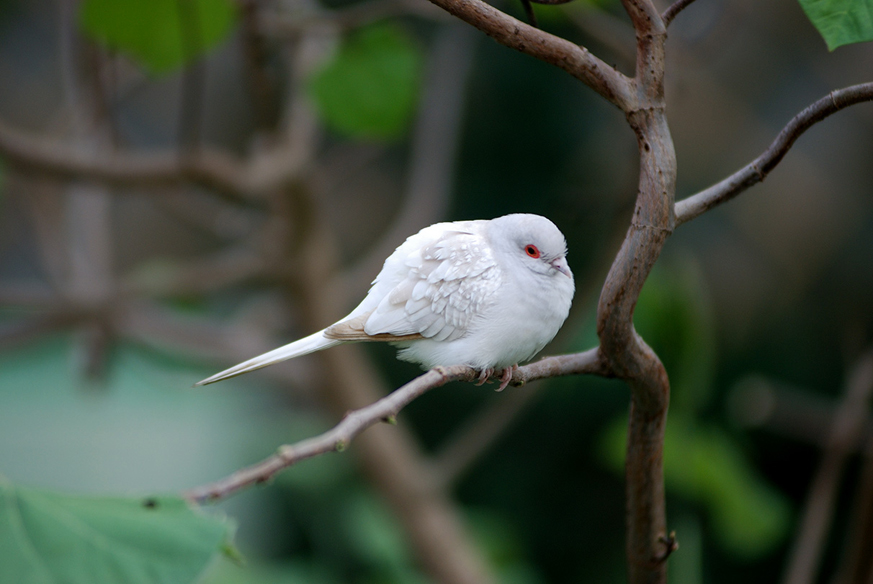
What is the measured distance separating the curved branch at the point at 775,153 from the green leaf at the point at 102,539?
35cm

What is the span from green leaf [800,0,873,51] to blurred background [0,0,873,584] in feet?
1.50

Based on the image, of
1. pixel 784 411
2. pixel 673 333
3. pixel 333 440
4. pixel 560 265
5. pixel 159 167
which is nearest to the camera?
pixel 333 440

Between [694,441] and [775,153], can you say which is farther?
[694,441]

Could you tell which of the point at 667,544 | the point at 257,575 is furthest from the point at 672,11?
the point at 257,575

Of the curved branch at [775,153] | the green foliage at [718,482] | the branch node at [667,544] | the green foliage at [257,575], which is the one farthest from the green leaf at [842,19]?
the green foliage at [257,575]

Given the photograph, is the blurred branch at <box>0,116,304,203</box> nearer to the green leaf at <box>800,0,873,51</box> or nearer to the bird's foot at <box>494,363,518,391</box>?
the bird's foot at <box>494,363,518,391</box>

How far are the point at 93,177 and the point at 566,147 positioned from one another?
4.45 ft

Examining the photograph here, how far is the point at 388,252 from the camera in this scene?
1.46 m

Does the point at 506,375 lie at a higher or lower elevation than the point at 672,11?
lower

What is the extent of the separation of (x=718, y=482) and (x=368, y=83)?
1087 mm

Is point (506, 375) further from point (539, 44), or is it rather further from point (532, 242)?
point (539, 44)

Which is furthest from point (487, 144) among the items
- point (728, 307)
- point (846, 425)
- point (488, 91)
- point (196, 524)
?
point (196, 524)

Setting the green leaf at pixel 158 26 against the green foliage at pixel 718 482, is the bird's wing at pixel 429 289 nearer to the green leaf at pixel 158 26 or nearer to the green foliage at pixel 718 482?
the green leaf at pixel 158 26

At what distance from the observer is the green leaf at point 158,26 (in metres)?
1.11
